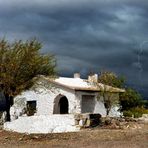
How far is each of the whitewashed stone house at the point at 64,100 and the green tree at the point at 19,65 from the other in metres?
12.5

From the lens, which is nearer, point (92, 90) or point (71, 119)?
point (71, 119)

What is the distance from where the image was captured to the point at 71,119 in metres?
34.7

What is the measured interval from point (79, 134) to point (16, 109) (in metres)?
28.6

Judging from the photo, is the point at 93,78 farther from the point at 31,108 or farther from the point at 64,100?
the point at 31,108

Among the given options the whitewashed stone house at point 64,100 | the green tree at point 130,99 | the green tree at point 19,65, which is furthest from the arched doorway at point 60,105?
the green tree at point 19,65

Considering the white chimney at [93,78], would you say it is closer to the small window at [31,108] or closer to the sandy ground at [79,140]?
the small window at [31,108]

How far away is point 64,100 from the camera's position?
50156 millimetres

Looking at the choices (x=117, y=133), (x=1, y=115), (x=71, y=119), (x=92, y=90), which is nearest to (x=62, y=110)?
(x=92, y=90)

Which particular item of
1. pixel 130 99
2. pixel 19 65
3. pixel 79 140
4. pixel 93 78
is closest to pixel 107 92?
pixel 93 78

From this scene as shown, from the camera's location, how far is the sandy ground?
1973 cm

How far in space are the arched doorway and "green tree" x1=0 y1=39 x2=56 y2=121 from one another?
14.9 meters

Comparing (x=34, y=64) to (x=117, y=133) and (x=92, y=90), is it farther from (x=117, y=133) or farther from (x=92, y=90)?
(x=92, y=90)

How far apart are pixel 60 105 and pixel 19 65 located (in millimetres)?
17595

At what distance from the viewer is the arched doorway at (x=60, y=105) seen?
49562 millimetres
